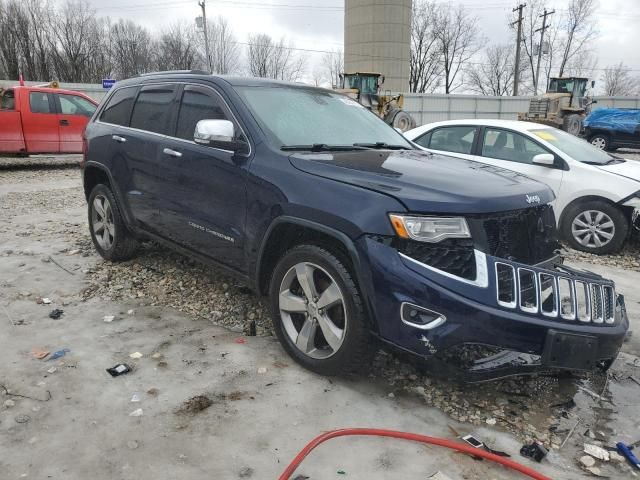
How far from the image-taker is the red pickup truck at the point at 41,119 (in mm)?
11758

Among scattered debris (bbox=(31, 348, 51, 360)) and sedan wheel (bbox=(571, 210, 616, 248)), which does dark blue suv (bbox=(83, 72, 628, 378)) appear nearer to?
scattered debris (bbox=(31, 348, 51, 360))

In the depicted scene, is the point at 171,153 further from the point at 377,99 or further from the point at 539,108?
the point at 539,108

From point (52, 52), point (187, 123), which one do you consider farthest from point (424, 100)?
point (52, 52)

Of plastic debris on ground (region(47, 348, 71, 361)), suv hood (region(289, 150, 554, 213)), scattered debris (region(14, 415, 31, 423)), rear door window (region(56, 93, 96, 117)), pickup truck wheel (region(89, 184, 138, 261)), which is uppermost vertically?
rear door window (region(56, 93, 96, 117))

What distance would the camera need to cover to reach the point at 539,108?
24.5m

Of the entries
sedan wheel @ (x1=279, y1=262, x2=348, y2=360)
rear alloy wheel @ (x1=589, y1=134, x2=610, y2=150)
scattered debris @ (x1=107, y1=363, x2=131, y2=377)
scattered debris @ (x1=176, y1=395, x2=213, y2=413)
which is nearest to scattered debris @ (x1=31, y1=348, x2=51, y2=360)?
scattered debris @ (x1=107, y1=363, x2=131, y2=377)

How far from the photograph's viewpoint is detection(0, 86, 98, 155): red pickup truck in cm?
1176

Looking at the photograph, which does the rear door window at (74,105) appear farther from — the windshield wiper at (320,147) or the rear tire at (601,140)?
Result: the rear tire at (601,140)

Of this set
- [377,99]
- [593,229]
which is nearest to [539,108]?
[377,99]

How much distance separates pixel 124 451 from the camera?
2.51 m

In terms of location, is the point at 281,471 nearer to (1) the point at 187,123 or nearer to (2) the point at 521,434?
(2) the point at 521,434

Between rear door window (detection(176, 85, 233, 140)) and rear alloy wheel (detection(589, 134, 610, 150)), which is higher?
rear door window (detection(176, 85, 233, 140))

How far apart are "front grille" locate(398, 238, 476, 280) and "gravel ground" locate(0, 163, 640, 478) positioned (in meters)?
0.67

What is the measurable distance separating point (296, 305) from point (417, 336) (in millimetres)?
848
